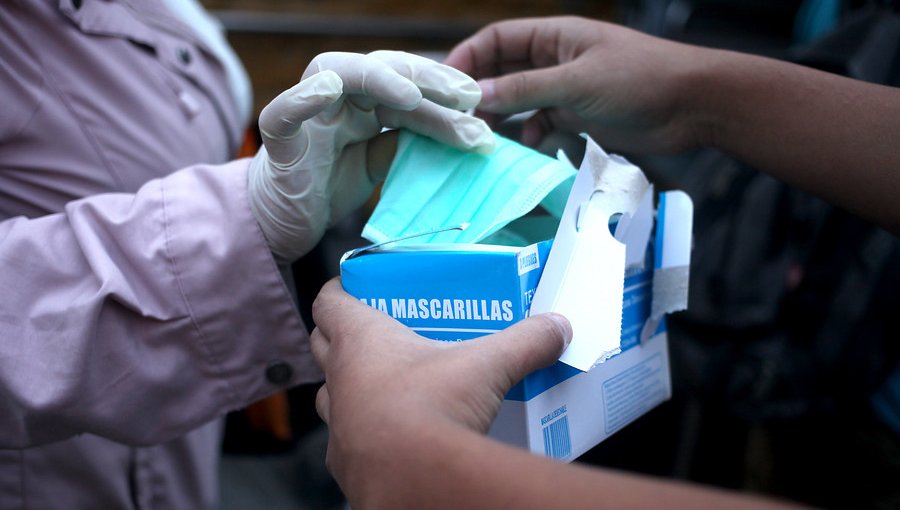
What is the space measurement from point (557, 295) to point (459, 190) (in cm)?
15

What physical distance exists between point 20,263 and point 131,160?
0.65 feet

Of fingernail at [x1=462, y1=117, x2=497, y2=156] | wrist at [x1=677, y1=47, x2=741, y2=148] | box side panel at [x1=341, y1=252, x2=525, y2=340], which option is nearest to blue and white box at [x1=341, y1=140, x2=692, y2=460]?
box side panel at [x1=341, y1=252, x2=525, y2=340]

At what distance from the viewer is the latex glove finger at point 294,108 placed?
0.58m

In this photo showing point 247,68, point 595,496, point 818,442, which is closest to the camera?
point 595,496

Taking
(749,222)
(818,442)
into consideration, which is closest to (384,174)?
(749,222)

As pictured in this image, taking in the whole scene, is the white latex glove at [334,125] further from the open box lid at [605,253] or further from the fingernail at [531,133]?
the fingernail at [531,133]

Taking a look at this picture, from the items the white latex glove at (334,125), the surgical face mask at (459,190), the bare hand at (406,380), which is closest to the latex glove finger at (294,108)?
the white latex glove at (334,125)

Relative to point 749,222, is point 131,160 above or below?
above

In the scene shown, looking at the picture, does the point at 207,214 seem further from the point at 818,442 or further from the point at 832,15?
the point at 832,15

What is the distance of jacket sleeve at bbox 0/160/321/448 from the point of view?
611 millimetres

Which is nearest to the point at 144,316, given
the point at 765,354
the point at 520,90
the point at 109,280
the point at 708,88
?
the point at 109,280

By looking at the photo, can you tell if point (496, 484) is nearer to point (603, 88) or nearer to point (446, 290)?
point (446, 290)

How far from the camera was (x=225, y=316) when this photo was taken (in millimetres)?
685

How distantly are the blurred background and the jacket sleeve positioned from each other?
94 millimetres
